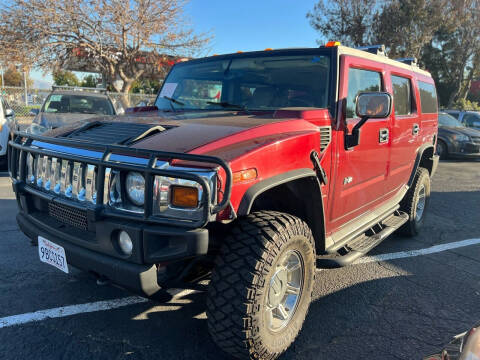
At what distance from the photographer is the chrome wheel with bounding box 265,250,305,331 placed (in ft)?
7.69

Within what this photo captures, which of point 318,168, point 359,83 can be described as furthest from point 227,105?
point 359,83

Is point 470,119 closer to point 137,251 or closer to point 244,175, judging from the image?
point 244,175

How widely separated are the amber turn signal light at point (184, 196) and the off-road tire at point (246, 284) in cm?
38

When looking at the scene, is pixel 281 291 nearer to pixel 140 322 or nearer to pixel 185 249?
pixel 185 249

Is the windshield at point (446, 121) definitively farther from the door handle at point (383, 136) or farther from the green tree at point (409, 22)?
the green tree at point (409, 22)

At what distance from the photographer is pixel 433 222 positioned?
577cm

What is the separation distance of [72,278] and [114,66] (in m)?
17.8

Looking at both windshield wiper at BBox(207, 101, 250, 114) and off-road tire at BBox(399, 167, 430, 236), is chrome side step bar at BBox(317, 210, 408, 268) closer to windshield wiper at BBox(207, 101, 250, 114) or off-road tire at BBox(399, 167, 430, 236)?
off-road tire at BBox(399, 167, 430, 236)

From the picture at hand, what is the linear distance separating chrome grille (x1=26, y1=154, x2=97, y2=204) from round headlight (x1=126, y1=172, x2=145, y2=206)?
24cm

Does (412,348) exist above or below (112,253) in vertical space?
below

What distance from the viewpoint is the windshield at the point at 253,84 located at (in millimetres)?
3111

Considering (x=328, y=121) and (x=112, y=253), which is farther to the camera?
(x=328, y=121)

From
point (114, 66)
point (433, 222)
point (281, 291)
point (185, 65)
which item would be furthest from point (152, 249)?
point (114, 66)

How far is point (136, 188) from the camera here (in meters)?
2.09
